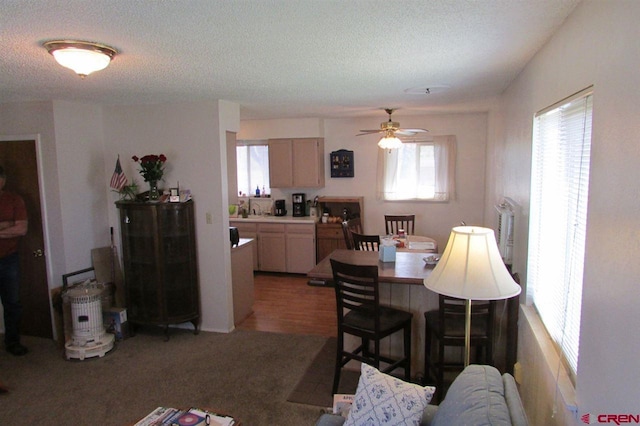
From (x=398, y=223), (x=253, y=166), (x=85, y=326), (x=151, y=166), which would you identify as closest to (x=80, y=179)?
(x=151, y=166)

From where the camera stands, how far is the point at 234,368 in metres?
3.53

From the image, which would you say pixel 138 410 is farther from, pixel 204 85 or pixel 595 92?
pixel 595 92

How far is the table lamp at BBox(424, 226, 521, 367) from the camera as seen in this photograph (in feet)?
6.10

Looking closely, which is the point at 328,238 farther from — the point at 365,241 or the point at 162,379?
the point at 162,379

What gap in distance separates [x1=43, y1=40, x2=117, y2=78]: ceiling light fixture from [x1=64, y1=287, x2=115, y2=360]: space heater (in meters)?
2.35

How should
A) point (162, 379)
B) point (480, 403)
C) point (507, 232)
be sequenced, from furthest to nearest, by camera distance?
1. point (162, 379)
2. point (507, 232)
3. point (480, 403)

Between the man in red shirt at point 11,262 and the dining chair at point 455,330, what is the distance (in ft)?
12.2

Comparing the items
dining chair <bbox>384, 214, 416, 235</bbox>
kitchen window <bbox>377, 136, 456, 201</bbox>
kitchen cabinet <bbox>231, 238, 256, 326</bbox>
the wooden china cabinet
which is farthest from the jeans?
kitchen window <bbox>377, 136, 456, 201</bbox>

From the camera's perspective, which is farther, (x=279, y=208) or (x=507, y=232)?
(x=279, y=208)

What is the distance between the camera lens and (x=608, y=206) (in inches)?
53.5

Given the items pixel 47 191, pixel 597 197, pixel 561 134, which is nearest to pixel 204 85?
pixel 47 191

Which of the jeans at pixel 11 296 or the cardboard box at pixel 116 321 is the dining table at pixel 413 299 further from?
the jeans at pixel 11 296

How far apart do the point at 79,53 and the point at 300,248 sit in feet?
14.4

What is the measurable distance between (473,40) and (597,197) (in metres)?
1.18
